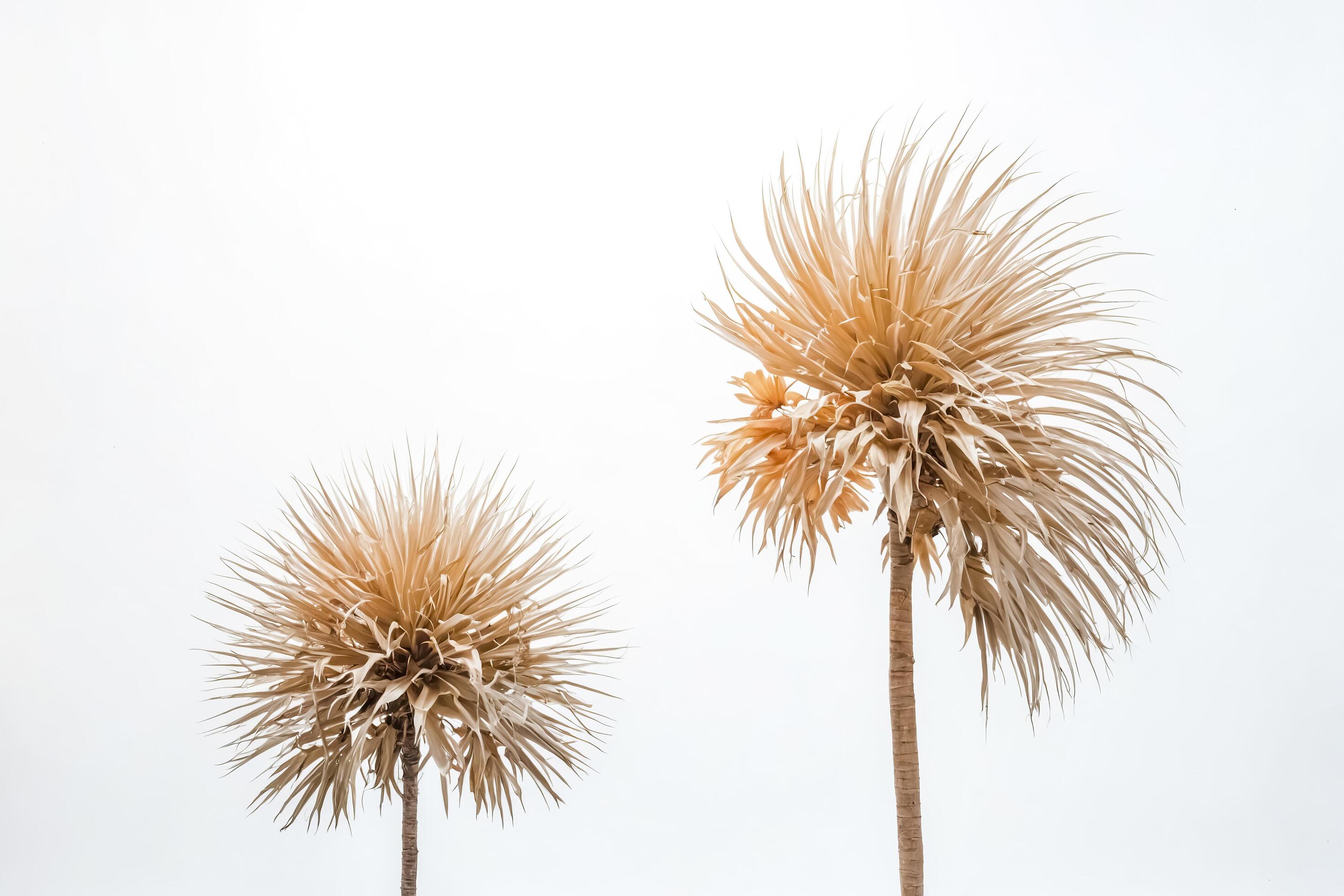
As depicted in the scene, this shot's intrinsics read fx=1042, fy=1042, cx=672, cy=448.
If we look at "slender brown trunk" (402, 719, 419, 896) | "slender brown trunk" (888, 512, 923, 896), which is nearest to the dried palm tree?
"slender brown trunk" (402, 719, 419, 896)

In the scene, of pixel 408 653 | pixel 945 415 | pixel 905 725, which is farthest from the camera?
pixel 408 653

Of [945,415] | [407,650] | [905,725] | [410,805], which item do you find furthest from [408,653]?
[945,415]

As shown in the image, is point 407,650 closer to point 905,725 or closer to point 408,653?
point 408,653

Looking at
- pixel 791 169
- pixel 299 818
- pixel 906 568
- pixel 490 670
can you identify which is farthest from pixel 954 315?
pixel 299 818

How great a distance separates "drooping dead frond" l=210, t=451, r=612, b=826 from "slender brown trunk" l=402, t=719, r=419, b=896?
1.6 inches

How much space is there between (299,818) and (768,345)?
358 centimetres

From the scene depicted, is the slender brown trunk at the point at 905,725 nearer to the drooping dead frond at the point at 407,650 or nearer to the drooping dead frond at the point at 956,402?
the drooping dead frond at the point at 956,402

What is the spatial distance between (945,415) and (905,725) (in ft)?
3.01

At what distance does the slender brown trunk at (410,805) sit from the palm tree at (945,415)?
131 centimetres

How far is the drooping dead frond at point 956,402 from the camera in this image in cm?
286

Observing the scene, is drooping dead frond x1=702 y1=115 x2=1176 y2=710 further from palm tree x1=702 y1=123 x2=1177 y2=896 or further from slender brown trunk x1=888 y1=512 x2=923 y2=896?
slender brown trunk x1=888 y1=512 x2=923 y2=896

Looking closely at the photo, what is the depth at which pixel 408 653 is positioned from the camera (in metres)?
3.20

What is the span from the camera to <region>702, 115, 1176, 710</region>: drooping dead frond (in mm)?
2857

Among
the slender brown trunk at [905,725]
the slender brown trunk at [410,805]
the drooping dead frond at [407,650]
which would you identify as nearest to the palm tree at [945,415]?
the slender brown trunk at [905,725]
